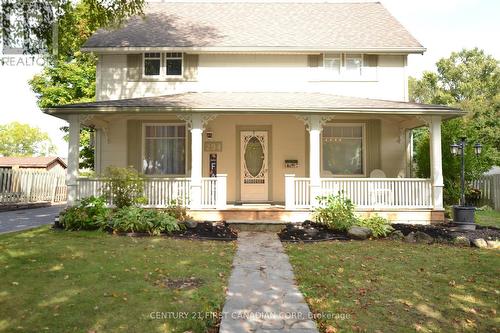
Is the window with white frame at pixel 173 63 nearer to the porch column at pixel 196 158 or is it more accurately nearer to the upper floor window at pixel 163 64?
the upper floor window at pixel 163 64

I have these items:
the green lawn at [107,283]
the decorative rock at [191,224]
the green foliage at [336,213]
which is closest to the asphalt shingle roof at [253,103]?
the green foliage at [336,213]

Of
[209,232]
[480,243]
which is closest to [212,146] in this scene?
[209,232]

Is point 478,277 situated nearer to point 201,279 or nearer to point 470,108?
point 201,279

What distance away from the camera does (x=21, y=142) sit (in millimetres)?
78625

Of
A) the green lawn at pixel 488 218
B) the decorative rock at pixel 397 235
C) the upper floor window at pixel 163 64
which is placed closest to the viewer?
the decorative rock at pixel 397 235

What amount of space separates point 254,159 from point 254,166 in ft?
0.78

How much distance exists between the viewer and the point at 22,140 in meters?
78.3

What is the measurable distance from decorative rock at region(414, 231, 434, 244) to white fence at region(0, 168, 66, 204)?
16.7 meters

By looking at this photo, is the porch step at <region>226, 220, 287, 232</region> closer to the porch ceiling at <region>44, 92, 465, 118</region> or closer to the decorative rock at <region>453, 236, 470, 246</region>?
the porch ceiling at <region>44, 92, 465, 118</region>

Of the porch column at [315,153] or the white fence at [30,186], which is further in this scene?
the white fence at [30,186]

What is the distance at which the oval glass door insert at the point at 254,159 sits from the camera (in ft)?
39.9

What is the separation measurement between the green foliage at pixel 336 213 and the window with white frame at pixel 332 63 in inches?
188

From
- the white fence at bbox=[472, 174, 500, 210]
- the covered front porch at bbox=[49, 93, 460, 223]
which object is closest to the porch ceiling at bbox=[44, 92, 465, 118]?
the covered front porch at bbox=[49, 93, 460, 223]

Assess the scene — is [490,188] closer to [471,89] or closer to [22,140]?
[471,89]
